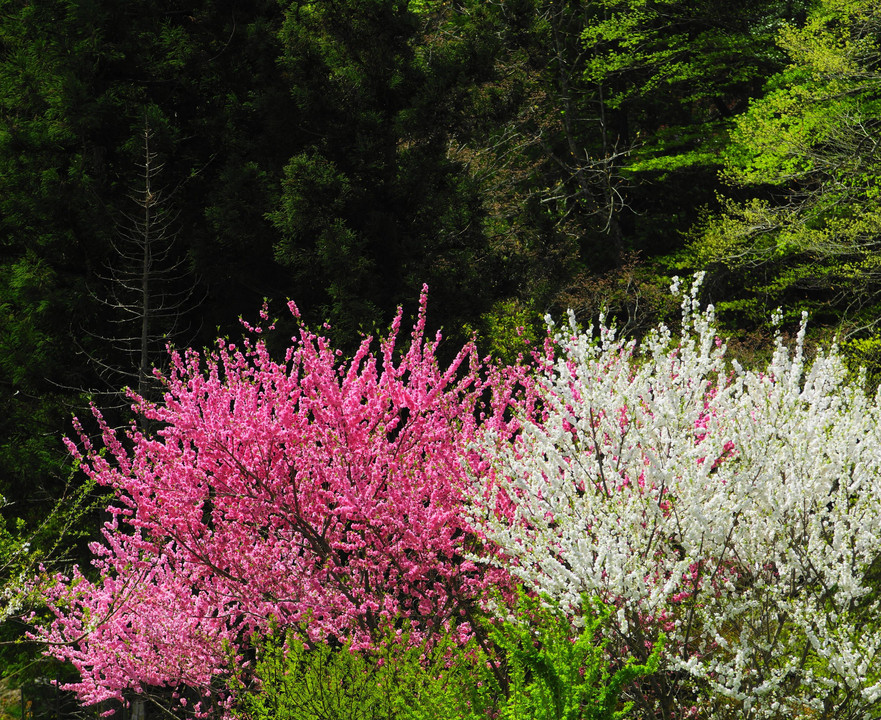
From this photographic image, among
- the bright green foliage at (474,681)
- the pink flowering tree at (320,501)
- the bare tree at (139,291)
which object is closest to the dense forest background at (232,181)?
the bare tree at (139,291)

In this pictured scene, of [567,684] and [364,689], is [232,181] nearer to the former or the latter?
[364,689]

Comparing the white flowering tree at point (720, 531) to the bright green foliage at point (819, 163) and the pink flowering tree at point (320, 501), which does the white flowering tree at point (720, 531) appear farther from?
the bright green foliage at point (819, 163)

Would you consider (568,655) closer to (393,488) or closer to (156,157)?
(393,488)

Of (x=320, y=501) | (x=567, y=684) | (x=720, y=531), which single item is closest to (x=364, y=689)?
(x=567, y=684)

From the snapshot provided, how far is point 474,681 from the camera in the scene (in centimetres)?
468

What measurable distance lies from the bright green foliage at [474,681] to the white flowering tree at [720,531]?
0.83 ft

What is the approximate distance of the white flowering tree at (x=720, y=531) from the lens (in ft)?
15.2

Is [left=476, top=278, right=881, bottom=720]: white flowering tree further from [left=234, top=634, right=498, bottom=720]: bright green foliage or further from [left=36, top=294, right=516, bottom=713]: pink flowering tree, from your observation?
[left=36, top=294, right=516, bottom=713]: pink flowering tree

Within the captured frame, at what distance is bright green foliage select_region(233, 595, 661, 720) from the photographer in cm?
405

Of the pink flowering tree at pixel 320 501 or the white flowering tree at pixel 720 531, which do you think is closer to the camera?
the white flowering tree at pixel 720 531

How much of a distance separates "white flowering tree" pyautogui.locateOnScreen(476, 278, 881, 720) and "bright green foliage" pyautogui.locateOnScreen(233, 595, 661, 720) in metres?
0.25

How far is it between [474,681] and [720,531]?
146cm

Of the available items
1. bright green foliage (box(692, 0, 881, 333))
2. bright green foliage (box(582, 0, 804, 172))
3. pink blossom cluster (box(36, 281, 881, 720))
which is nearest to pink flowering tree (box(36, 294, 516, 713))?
pink blossom cluster (box(36, 281, 881, 720))

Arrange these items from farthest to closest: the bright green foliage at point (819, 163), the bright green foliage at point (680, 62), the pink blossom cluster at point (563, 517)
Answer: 1. the bright green foliage at point (680, 62)
2. the bright green foliage at point (819, 163)
3. the pink blossom cluster at point (563, 517)
